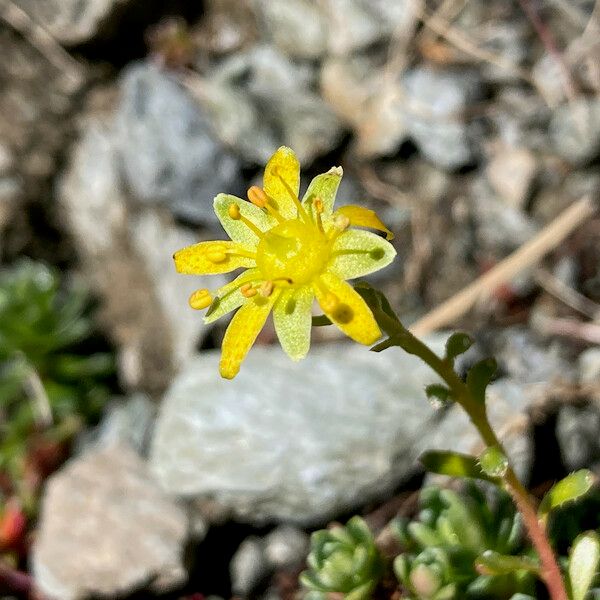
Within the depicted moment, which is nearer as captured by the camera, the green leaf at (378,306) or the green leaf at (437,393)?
the green leaf at (378,306)

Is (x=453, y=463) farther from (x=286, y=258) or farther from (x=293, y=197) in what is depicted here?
(x=293, y=197)

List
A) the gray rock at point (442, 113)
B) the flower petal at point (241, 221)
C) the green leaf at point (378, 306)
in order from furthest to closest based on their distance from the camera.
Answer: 1. the gray rock at point (442, 113)
2. the flower petal at point (241, 221)
3. the green leaf at point (378, 306)

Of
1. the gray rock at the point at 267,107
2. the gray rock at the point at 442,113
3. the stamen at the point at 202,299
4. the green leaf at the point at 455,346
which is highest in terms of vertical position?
the gray rock at the point at 267,107

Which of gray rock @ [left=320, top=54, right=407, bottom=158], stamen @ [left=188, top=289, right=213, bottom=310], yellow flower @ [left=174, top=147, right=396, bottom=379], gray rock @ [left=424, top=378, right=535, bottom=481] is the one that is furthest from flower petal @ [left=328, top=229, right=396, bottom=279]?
gray rock @ [left=320, top=54, right=407, bottom=158]

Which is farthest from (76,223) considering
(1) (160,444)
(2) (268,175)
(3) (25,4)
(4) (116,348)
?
(2) (268,175)

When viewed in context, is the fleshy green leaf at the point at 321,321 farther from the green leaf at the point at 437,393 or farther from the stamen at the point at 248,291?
the green leaf at the point at 437,393

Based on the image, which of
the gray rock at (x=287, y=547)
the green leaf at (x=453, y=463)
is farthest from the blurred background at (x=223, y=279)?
the green leaf at (x=453, y=463)

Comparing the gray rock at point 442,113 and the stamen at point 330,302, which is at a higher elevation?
the gray rock at point 442,113
